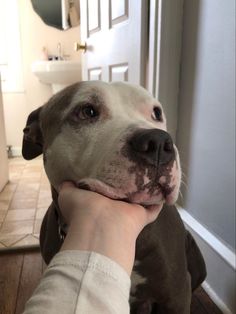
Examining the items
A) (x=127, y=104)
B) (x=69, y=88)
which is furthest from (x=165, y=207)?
(x=69, y=88)

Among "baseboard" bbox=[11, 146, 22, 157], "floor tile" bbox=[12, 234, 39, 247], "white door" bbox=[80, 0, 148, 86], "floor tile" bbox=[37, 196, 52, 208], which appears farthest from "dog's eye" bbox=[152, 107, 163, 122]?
"baseboard" bbox=[11, 146, 22, 157]

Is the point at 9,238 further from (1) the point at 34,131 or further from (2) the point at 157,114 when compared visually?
(2) the point at 157,114

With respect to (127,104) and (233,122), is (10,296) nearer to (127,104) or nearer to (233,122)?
(127,104)

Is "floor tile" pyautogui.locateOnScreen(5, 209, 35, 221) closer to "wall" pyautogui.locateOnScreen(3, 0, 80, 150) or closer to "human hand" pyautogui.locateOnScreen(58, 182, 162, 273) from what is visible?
"human hand" pyautogui.locateOnScreen(58, 182, 162, 273)

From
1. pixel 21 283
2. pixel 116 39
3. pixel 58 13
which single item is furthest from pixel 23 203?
pixel 58 13

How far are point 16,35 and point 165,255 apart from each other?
3.47 metres

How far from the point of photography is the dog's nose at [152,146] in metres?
0.66

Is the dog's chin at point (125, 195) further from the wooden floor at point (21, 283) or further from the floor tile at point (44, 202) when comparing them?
the floor tile at point (44, 202)

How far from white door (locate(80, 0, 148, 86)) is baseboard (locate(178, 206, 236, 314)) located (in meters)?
0.76

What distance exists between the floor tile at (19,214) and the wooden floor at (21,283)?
1.40 feet

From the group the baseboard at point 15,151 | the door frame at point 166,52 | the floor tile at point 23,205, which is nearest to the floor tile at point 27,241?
the floor tile at point 23,205

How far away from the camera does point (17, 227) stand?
2029mm

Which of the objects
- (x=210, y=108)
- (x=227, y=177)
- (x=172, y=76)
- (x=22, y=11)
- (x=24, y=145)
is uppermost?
(x=22, y=11)

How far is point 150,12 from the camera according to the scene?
5.00ft
